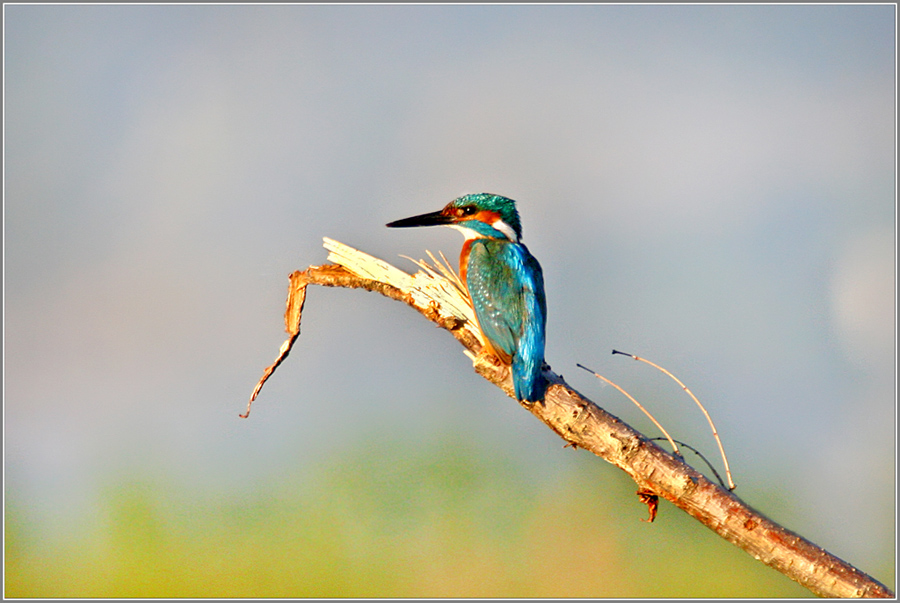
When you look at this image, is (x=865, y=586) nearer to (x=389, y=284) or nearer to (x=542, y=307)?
(x=542, y=307)

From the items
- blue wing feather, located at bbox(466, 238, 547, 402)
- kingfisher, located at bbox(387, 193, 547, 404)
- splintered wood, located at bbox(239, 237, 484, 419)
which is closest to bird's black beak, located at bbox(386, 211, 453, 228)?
kingfisher, located at bbox(387, 193, 547, 404)

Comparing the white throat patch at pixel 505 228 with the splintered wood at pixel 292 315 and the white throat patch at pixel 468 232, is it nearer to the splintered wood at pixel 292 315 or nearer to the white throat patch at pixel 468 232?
the white throat patch at pixel 468 232

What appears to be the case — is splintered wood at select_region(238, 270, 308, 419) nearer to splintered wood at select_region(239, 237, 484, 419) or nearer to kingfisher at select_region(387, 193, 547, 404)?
splintered wood at select_region(239, 237, 484, 419)

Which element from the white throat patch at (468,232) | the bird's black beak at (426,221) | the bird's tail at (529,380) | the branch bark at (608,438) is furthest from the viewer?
the white throat patch at (468,232)

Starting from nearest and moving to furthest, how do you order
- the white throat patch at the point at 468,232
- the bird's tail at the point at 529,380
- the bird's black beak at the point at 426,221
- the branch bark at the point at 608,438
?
the branch bark at the point at 608,438, the bird's tail at the point at 529,380, the bird's black beak at the point at 426,221, the white throat patch at the point at 468,232

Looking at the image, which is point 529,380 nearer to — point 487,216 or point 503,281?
point 503,281

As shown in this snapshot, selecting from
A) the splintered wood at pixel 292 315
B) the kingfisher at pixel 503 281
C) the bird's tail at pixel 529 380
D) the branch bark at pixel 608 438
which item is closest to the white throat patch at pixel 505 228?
the kingfisher at pixel 503 281

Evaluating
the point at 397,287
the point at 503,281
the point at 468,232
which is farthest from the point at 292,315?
the point at 468,232
